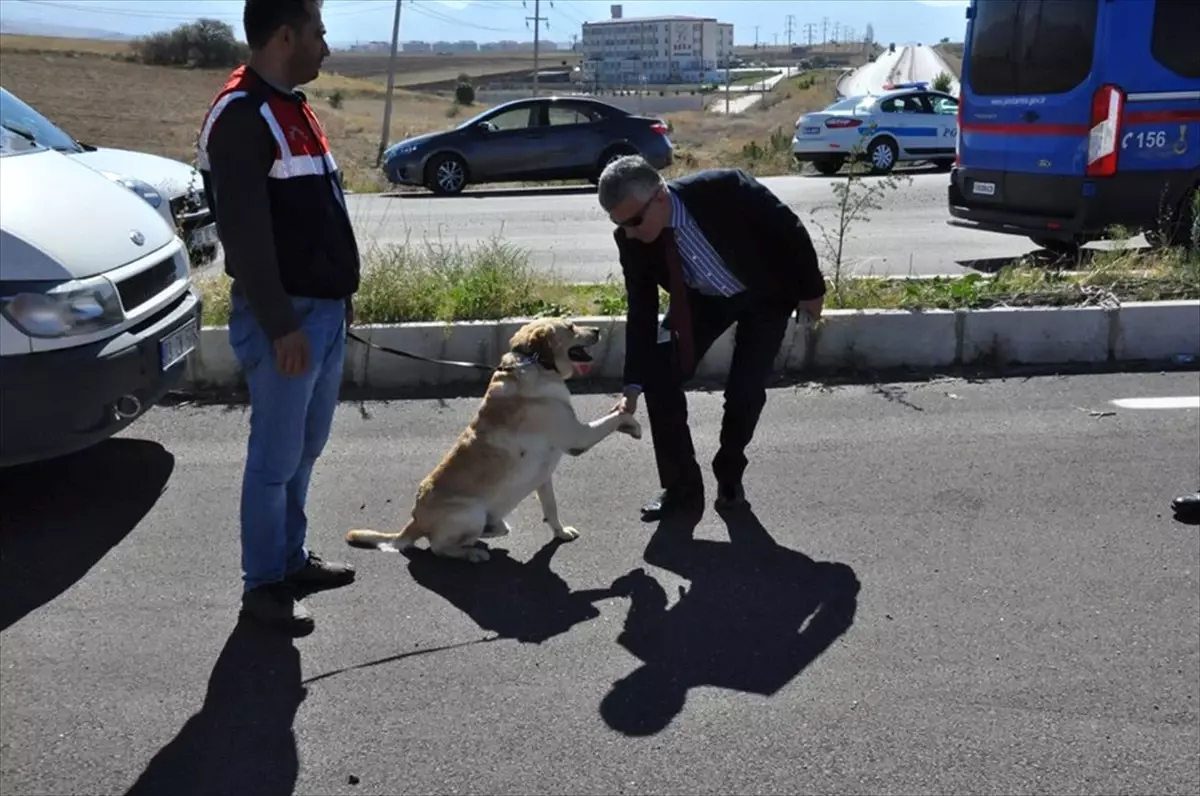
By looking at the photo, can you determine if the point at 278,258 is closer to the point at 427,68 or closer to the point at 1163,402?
the point at 1163,402

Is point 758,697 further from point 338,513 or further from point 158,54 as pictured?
point 158,54

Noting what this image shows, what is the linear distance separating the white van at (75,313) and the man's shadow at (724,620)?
84.1 inches

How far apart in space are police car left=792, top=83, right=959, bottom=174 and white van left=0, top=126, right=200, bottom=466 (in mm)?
18638

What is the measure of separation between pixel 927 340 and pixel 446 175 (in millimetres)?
13593

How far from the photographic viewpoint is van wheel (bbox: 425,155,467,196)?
63.7 feet

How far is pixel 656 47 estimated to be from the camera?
5768 inches

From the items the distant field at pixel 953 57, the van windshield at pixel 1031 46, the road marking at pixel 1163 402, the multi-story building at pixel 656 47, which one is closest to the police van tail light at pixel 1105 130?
the van windshield at pixel 1031 46

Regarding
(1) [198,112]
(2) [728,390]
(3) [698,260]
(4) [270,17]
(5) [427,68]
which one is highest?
(5) [427,68]

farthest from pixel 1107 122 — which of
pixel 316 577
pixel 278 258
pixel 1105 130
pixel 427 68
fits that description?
pixel 427 68

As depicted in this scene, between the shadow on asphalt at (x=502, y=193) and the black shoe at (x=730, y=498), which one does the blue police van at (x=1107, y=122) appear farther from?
the shadow on asphalt at (x=502, y=193)

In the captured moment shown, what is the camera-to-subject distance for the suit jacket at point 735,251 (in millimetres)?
4840

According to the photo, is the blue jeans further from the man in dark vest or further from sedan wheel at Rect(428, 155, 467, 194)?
sedan wheel at Rect(428, 155, 467, 194)

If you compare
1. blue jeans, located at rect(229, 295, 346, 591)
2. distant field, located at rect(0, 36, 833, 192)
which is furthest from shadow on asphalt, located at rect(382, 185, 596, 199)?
blue jeans, located at rect(229, 295, 346, 591)

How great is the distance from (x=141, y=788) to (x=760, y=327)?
3000 mm
